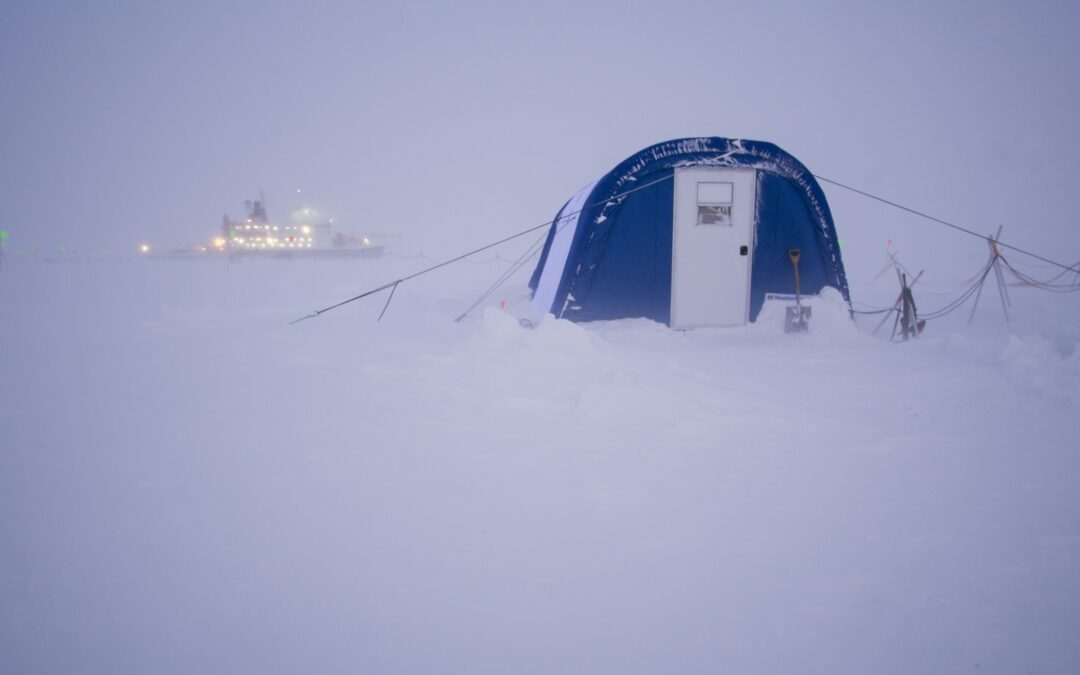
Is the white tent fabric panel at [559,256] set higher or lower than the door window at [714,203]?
lower

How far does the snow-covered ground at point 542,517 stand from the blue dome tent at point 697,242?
2.53m

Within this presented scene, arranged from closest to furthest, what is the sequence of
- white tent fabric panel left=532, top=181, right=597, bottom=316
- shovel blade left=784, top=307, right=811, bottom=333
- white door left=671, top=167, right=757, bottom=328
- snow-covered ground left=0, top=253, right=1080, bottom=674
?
snow-covered ground left=0, top=253, right=1080, bottom=674 → shovel blade left=784, top=307, right=811, bottom=333 → white door left=671, top=167, right=757, bottom=328 → white tent fabric panel left=532, top=181, right=597, bottom=316

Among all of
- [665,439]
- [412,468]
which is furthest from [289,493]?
[665,439]

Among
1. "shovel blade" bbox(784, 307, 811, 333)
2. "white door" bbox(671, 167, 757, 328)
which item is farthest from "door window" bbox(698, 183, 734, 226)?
"shovel blade" bbox(784, 307, 811, 333)

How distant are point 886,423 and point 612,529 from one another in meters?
3.01

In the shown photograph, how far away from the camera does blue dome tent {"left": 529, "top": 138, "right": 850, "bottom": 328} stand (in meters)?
7.36

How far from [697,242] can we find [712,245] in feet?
0.92

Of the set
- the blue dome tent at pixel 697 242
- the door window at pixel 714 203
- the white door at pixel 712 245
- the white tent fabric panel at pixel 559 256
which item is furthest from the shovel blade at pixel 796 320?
the white tent fabric panel at pixel 559 256

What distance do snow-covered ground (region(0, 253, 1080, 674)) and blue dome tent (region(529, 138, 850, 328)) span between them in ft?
8.29

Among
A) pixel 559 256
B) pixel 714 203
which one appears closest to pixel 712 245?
pixel 714 203

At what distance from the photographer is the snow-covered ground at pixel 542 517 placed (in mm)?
1712

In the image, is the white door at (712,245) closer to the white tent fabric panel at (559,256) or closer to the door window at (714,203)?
the door window at (714,203)

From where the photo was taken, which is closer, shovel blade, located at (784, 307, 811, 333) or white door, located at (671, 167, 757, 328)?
Answer: shovel blade, located at (784, 307, 811, 333)

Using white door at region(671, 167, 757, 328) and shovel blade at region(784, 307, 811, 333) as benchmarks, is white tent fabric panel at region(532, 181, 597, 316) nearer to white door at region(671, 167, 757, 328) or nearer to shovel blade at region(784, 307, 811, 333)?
white door at region(671, 167, 757, 328)
